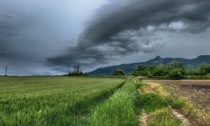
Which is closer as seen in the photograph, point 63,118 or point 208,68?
point 63,118

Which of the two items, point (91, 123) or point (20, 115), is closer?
point (20, 115)

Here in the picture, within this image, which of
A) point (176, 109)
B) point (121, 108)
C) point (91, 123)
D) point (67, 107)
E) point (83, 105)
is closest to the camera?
point (91, 123)

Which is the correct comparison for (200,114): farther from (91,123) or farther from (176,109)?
(91,123)

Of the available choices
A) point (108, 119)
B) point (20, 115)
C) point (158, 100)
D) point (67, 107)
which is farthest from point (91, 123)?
point (158, 100)

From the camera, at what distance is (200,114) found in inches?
632

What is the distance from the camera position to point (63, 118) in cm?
1209

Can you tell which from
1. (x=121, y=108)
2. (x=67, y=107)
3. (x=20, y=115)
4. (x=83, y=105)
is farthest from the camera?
(x=83, y=105)

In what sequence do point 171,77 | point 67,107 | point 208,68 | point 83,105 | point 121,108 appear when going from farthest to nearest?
1. point 208,68
2. point 171,77
3. point 83,105
4. point 67,107
5. point 121,108

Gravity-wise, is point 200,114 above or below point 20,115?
below

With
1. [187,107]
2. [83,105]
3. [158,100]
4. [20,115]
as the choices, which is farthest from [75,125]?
[158,100]

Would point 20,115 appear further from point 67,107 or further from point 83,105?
point 83,105

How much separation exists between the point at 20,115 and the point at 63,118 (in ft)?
7.32

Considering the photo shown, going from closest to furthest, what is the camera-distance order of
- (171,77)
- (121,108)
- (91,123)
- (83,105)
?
(91,123) → (121,108) → (83,105) → (171,77)

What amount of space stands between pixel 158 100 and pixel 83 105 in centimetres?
727
